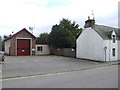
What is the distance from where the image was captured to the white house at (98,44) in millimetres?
21219

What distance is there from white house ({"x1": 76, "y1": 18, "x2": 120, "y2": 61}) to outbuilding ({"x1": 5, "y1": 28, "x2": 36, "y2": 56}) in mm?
13410

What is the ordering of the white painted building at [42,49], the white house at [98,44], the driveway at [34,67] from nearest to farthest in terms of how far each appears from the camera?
the driveway at [34,67]
the white house at [98,44]
the white painted building at [42,49]

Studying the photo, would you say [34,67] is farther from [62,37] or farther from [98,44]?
[62,37]

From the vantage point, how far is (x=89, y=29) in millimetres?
23422

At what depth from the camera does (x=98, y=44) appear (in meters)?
21.8

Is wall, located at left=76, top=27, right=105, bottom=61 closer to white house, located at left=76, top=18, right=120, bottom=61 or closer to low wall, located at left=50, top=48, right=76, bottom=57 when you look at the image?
white house, located at left=76, top=18, right=120, bottom=61

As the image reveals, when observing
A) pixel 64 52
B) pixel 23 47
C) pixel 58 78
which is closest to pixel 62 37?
pixel 64 52

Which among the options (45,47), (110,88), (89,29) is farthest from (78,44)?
(110,88)

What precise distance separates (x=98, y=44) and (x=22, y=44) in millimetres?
18402

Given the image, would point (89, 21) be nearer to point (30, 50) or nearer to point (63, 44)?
point (63, 44)

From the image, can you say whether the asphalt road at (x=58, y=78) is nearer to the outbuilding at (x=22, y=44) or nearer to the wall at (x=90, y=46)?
the wall at (x=90, y=46)

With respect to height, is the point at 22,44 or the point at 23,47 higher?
the point at 22,44

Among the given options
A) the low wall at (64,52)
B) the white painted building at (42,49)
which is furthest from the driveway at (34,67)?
the white painted building at (42,49)

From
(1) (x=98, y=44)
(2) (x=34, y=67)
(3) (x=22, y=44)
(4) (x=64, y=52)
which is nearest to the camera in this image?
(2) (x=34, y=67)
